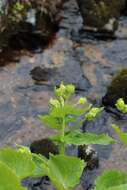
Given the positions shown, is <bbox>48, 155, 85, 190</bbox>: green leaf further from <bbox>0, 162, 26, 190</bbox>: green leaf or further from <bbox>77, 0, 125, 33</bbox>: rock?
<bbox>77, 0, 125, 33</bbox>: rock

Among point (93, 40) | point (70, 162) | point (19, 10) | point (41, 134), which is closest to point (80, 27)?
point (93, 40)

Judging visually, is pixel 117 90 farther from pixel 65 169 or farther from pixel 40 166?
pixel 65 169

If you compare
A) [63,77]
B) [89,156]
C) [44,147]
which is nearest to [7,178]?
[44,147]

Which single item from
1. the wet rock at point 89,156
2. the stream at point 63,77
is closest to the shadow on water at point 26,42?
the stream at point 63,77

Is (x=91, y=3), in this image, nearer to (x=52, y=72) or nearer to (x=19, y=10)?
(x=19, y=10)

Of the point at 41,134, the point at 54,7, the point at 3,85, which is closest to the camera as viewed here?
the point at 41,134

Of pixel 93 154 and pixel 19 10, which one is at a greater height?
pixel 19 10

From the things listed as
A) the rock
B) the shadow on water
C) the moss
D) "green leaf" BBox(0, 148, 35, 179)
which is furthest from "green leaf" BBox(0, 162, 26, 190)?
the moss

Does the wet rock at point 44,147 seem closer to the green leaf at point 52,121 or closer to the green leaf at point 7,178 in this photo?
the green leaf at point 52,121
